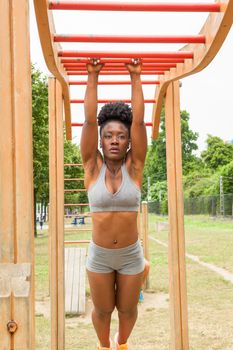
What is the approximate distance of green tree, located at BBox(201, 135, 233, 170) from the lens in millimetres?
46438

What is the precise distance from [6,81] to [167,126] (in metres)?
2.42

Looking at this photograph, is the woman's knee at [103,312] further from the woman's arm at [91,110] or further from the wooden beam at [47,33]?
the wooden beam at [47,33]

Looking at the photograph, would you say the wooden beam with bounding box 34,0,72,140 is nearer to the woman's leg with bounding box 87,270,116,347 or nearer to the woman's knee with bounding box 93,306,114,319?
the woman's leg with bounding box 87,270,116,347

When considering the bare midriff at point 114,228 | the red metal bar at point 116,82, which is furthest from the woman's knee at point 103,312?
the red metal bar at point 116,82

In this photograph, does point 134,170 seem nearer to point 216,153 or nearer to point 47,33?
point 47,33

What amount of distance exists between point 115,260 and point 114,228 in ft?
0.62

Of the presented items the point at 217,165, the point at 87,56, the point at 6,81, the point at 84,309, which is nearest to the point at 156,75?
the point at 87,56

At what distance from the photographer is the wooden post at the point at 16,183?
173 centimetres

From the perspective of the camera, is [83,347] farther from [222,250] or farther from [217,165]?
[217,165]

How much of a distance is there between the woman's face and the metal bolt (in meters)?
1.50

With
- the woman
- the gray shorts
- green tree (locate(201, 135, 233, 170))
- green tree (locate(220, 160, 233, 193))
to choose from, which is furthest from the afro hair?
green tree (locate(201, 135, 233, 170))

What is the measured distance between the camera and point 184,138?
50.7m

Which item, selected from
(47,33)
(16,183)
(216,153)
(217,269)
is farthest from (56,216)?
(216,153)

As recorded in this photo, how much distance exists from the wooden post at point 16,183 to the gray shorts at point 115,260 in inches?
46.6
